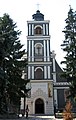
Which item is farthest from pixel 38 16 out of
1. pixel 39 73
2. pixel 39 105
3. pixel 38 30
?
pixel 39 105

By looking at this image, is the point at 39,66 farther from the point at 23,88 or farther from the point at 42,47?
the point at 23,88

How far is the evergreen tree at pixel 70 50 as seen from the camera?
26984mm

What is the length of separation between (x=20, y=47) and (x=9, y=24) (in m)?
3.05

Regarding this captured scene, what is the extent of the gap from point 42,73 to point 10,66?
1163 centimetres

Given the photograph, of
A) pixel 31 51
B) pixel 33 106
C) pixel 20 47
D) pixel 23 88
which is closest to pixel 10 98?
pixel 23 88

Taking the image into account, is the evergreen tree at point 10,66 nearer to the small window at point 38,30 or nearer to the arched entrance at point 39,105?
the arched entrance at point 39,105

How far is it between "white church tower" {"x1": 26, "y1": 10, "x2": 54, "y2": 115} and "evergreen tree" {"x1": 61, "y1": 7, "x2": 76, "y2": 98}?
389 inches

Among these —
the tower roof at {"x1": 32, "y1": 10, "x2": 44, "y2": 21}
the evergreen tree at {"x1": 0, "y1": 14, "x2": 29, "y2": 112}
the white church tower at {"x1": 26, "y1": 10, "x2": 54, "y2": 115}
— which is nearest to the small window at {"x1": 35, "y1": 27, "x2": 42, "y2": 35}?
the white church tower at {"x1": 26, "y1": 10, "x2": 54, "y2": 115}

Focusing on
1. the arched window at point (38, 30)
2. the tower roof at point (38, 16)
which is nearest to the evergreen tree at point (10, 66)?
the arched window at point (38, 30)

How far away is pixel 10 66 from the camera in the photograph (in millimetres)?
27375

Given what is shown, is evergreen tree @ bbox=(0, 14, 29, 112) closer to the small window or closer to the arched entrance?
the arched entrance

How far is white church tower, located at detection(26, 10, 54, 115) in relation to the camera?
37344 millimetres

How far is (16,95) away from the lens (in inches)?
1048

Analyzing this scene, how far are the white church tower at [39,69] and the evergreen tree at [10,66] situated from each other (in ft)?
23.2
